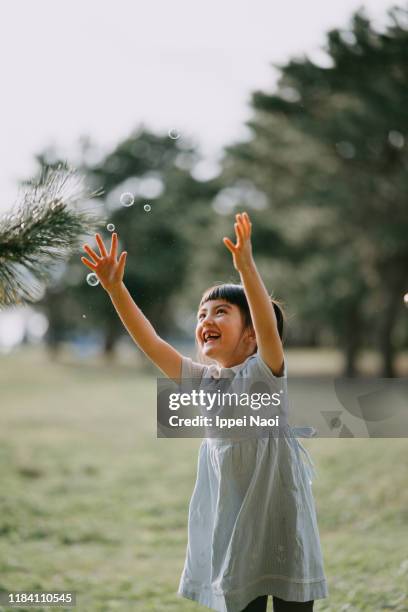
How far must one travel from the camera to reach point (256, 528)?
217 cm

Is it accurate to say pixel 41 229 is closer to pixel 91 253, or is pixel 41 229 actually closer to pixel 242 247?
pixel 91 253

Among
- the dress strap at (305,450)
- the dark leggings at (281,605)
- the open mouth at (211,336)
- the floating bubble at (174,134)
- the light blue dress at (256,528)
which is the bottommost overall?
the dark leggings at (281,605)

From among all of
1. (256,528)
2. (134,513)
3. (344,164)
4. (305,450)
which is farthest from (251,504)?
(344,164)

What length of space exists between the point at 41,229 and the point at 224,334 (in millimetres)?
681

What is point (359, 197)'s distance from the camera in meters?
15.3

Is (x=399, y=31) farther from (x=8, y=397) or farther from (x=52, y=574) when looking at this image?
(x=8, y=397)

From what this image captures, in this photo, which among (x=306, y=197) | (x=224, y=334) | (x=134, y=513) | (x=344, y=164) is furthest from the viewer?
(x=306, y=197)

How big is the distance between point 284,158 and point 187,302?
9.66 meters

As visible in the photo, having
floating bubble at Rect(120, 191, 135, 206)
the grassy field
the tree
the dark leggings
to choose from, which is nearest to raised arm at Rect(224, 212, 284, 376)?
the dark leggings

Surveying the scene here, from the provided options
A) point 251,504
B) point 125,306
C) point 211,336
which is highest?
point 125,306

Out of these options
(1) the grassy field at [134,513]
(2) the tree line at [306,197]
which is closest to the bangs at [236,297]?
(1) the grassy field at [134,513]

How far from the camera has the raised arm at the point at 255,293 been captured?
2.06 m

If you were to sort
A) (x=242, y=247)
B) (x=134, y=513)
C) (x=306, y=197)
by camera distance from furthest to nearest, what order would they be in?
(x=306, y=197)
(x=134, y=513)
(x=242, y=247)

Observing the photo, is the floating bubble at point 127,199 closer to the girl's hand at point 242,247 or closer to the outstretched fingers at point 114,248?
the outstretched fingers at point 114,248
